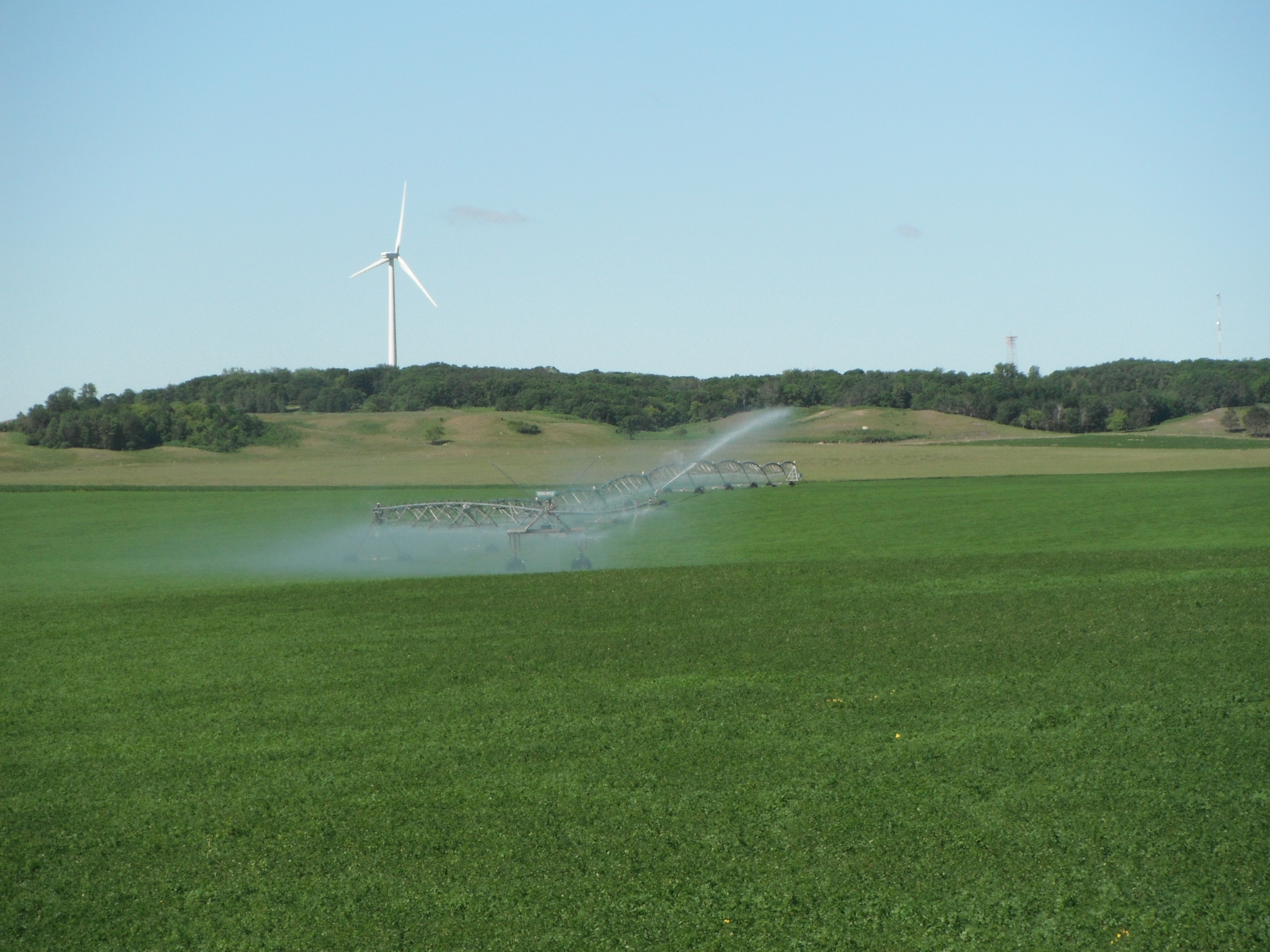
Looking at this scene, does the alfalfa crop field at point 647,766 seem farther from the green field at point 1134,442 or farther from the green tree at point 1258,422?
the green tree at point 1258,422

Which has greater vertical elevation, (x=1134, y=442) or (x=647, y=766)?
(x=1134, y=442)

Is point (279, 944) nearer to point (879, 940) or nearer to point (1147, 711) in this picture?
point (879, 940)

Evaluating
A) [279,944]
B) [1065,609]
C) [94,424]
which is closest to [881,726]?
Result: [279,944]

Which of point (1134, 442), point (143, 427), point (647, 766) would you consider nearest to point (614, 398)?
point (143, 427)

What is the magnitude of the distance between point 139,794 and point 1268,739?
339 inches

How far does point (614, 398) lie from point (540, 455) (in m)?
13.3

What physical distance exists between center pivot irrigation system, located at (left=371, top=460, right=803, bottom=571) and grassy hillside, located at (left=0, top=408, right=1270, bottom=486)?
22.5 ft

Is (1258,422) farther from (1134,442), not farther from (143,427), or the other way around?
(143,427)

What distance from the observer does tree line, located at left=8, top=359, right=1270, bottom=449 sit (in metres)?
70.4

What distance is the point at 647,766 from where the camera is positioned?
28.3ft

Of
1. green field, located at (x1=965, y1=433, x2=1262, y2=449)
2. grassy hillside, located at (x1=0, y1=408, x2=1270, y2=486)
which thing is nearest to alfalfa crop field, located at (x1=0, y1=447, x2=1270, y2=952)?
grassy hillside, located at (x1=0, y1=408, x2=1270, y2=486)

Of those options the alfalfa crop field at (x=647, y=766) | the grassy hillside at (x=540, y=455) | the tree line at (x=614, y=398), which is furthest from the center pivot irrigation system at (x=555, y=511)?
the tree line at (x=614, y=398)

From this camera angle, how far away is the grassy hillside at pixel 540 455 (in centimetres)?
5441

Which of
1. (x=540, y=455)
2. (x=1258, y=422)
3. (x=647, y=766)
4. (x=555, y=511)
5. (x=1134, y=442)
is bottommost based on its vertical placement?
(x=647, y=766)
